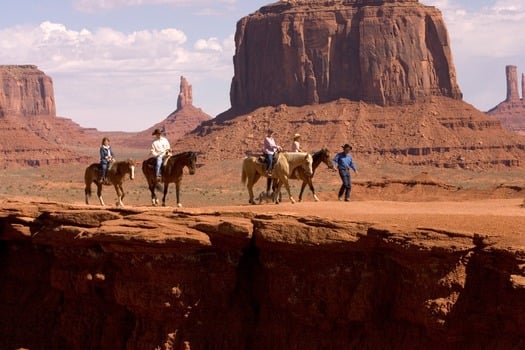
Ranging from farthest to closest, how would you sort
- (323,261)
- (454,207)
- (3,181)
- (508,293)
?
1. (3,181)
2. (454,207)
3. (323,261)
4. (508,293)

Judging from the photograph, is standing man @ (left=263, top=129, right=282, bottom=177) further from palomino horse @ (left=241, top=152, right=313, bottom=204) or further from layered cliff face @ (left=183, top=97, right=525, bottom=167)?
layered cliff face @ (left=183, top=97, right=525, bottom=167)

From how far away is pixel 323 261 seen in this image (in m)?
20.0

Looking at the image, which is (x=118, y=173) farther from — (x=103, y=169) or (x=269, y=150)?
(x=269, y=150)

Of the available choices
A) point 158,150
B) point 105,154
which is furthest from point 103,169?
point 158,150

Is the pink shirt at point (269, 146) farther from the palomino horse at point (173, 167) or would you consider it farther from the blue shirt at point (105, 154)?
the blue shirt at point (105, 154)

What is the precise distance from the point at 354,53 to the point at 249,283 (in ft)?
294

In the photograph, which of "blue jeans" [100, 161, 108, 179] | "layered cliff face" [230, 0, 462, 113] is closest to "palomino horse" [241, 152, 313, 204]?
"blue jeans" [100, 161, 108, 179]

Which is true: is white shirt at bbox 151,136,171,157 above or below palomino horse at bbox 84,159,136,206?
above

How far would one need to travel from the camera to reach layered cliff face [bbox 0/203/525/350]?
18594 mm

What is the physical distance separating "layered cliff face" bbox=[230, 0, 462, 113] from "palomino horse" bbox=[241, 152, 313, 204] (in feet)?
267

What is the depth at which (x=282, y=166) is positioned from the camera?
2645cm

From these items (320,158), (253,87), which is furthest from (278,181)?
(253,87)

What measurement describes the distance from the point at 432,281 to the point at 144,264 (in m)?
5.39

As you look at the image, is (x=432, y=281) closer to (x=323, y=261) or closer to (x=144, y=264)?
(x=323, y=261)
